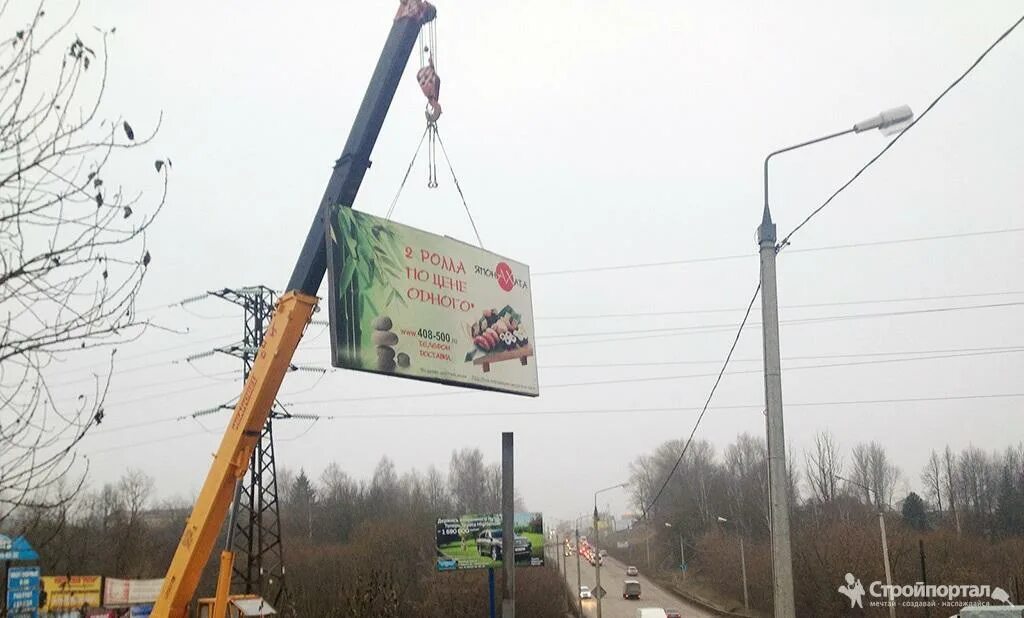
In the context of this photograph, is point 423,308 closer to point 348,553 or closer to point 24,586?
point 24,586

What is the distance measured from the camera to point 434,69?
12.8m

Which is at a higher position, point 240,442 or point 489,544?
point 240,442

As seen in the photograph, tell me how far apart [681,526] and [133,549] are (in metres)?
59.6

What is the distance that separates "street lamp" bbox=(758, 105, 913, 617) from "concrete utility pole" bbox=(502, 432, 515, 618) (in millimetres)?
2587

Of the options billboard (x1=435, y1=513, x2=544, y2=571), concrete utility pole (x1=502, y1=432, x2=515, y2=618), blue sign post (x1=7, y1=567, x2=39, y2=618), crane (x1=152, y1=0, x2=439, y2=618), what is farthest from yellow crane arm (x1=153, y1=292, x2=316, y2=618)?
billboard (x1=435, y1=513, x2=544, y2=571)

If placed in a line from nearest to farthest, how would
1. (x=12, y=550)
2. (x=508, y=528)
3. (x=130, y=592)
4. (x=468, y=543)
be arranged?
(x=508, y=528), (x=12, y=550), (x=130, y=592), (x=468, y=543)

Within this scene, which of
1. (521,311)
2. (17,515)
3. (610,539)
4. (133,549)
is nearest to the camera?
(17,515)

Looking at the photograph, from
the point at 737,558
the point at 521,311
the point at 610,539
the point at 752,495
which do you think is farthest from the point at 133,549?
the point at 610,539

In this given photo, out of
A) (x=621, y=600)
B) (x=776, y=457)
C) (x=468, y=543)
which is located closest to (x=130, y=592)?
(x=468, y=543)

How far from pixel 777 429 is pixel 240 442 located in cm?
717

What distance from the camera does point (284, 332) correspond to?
Result: 1192cm

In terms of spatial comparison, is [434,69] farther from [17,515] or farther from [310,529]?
[310,529]

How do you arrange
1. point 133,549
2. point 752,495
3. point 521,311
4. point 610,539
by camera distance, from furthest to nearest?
1. point 610,539
2. point 752,495
3. point 133,549
4. point 521,311

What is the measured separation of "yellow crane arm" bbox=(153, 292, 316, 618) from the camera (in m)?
12.0
